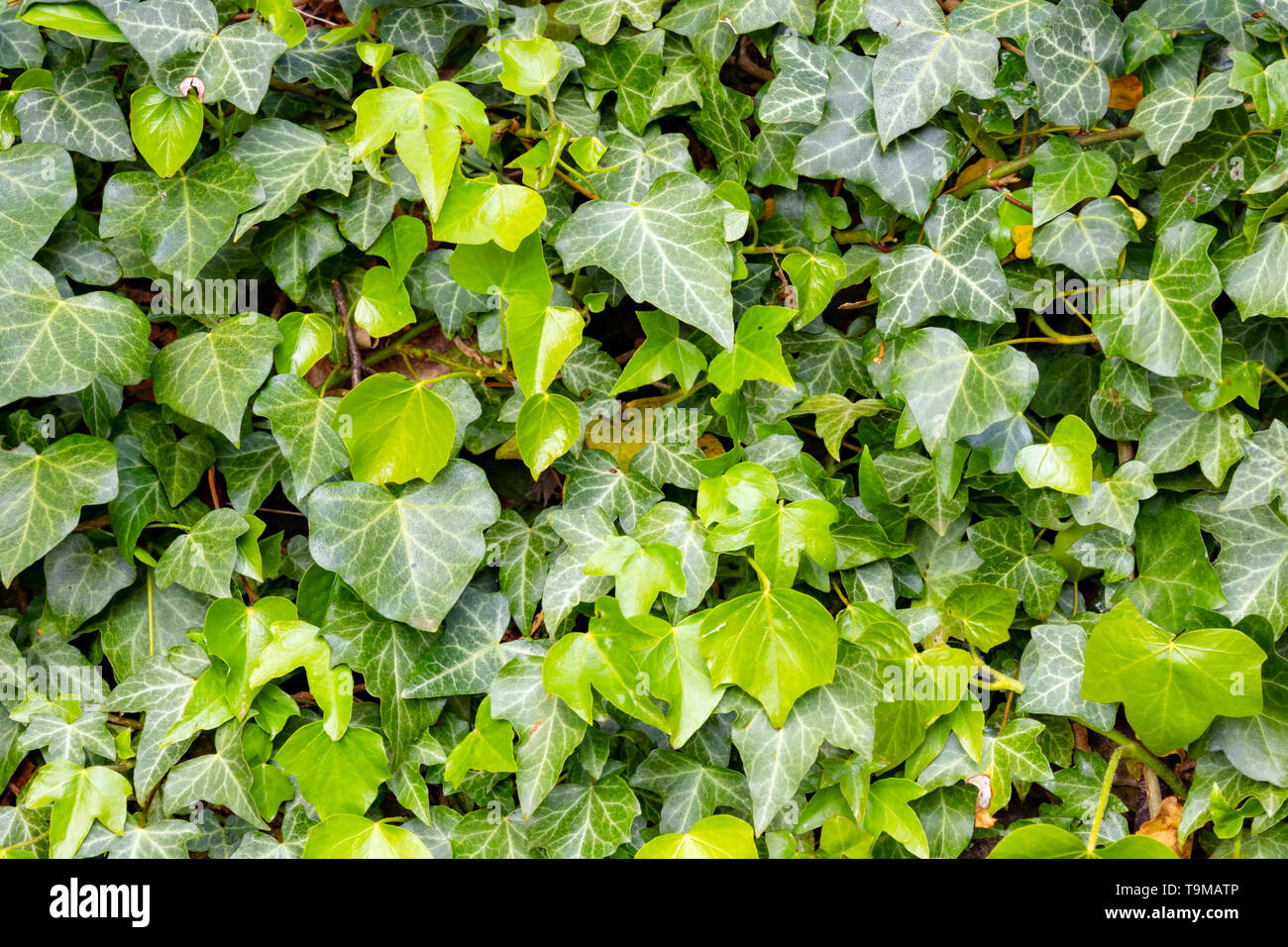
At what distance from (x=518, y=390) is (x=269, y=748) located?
27.8 inches

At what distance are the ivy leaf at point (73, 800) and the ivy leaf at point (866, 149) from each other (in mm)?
1497

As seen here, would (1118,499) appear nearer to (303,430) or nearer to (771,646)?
(771,646)

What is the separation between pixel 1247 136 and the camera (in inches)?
50.9

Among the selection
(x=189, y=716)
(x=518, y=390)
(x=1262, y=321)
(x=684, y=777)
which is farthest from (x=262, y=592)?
(x=1262, y=321)

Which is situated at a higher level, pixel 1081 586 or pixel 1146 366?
pixel 1146 366

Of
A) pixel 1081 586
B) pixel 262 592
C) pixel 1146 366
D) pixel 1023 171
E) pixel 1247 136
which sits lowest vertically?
pixel 262 592

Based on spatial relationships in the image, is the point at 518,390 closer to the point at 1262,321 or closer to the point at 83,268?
the point at 83,268

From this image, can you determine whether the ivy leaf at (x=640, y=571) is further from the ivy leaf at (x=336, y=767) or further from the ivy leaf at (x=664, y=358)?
the ivy leaf at (x=336, y=767)

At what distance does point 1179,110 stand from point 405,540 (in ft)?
4.21

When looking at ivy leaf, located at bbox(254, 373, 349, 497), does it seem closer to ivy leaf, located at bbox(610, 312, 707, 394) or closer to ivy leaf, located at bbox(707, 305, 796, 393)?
ivy leaf, located at bbox(610, 312, 707, 394)

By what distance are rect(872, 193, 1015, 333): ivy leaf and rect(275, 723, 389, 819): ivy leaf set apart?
1047 millimetres

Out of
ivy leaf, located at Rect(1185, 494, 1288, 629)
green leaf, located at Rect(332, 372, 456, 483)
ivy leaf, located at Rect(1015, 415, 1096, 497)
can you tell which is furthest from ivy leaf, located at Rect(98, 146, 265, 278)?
ivy leaf, located at Rect(1185, 494, 1288, 629)

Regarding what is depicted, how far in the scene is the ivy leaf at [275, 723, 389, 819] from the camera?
1360mm

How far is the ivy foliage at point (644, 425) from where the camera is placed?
49.8 inches
